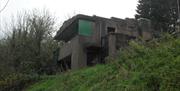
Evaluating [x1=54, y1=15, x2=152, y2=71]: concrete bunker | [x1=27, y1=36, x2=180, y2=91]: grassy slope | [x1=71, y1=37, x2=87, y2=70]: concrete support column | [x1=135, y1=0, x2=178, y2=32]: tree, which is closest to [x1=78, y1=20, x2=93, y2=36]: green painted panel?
[x1=54, y1=15, x2=152, y2=71]: concrete bunker

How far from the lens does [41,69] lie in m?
24.7

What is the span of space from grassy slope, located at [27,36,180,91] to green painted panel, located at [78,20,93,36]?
35.5 ft

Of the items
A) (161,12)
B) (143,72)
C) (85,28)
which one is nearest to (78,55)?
(85,28)

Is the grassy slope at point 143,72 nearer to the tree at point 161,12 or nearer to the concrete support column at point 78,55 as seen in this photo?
the concrete support column at point 78,55

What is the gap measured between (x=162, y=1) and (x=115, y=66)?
21.5 meters

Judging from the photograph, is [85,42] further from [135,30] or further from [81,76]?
[81,76]

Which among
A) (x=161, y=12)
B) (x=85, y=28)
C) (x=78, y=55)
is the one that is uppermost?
(x=161, y=12)

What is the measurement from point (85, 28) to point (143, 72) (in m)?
15.6

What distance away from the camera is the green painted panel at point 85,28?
21891 mm

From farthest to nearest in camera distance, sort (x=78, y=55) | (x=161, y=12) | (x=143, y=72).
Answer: (x=161, y=12)
(x=78, y=55)
(x=143, y=72)

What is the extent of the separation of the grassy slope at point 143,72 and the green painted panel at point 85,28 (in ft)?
35.5

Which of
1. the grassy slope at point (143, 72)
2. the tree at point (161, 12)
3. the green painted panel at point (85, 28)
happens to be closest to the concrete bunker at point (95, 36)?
the green painted panel at point (85, 28)

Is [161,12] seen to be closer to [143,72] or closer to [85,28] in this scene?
[85,28]

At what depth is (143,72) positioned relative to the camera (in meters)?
6.64
